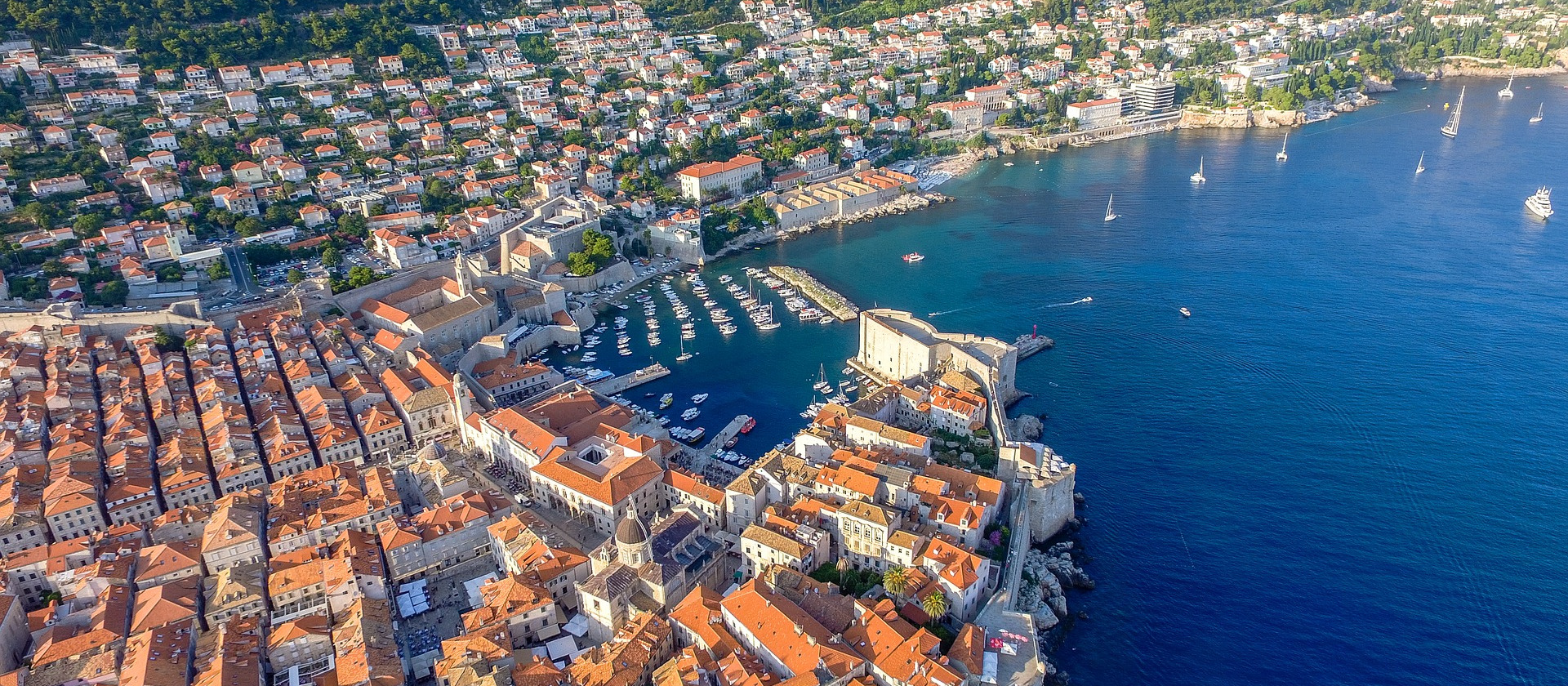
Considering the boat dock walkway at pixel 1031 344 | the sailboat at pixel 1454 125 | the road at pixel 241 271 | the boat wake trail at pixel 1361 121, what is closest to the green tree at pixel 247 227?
the road at pixel 241 271

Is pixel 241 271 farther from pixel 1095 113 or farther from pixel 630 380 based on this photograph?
pixel 1095 113

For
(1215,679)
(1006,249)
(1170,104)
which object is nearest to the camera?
(1215,679)

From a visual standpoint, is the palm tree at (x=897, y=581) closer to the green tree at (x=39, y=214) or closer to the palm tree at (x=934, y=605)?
the palm tree at (x=934, y=605)

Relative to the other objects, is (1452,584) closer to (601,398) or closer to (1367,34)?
(601,398)

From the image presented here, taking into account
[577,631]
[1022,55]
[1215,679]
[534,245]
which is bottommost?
[1215,679]

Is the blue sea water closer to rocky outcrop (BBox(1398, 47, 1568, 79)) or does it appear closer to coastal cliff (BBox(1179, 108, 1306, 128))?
coastal cliff (BBox(1179, 108, 1306, 128))

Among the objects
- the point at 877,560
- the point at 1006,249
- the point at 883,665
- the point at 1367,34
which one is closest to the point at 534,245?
the point at 1006,249
